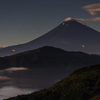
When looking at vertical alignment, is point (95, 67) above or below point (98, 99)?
above

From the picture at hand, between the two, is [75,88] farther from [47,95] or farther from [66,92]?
[47,95]

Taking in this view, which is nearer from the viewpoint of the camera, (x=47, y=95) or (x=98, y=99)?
(x=98, y=99)

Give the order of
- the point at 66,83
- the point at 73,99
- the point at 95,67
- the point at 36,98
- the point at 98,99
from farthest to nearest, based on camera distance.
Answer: the point at 95,67, the point at 66,83, the point at 36,98, the point at 73,99, the point at 98,99

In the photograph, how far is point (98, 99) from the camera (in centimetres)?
3903

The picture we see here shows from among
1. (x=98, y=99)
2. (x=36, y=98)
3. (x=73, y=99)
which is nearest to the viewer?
(x=98, y=99)

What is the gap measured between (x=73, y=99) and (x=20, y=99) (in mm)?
15370

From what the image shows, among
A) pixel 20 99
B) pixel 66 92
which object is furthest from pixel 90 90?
pixel 20 99

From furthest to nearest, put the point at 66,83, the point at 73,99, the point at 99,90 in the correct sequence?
1. the point at 66,83
2. the point at 99,90
3. the point at 73,99

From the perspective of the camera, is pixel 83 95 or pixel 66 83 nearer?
pixel 83 95

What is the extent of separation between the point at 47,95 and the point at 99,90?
41.0 feet

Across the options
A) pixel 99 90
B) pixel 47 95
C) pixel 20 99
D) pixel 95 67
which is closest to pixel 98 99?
pixel 99 90

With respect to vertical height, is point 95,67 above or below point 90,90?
above

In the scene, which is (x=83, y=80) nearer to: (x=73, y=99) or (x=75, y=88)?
(x=75, y=88)

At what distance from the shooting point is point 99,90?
162ft
